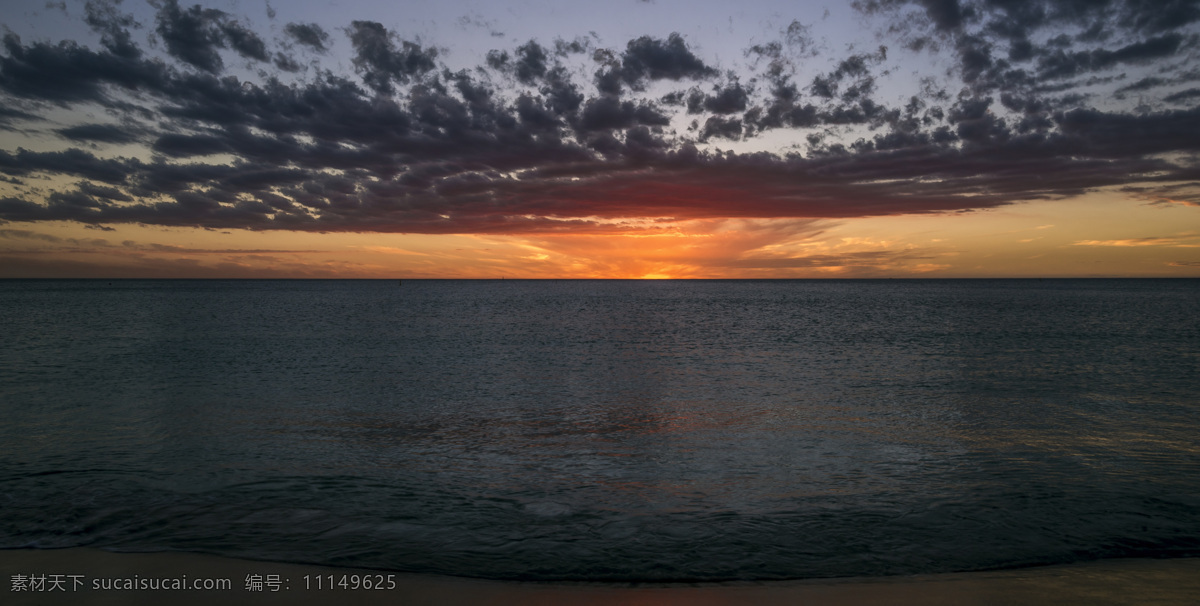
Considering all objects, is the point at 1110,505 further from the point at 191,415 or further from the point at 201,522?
the point at 191,415

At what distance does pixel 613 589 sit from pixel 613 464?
17.0 ft

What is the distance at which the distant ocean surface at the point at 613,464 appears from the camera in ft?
26.4

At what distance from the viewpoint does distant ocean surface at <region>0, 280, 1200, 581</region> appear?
8.05 m

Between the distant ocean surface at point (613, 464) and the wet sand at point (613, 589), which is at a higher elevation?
the wet sand at point (613, 589)

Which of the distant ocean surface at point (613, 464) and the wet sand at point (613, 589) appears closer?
the wet sand at point (613, 589)

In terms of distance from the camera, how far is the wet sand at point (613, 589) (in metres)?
6.46

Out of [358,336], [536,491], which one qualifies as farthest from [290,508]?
[358,336]

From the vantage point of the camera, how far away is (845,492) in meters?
10.1

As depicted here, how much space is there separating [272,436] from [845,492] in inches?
502

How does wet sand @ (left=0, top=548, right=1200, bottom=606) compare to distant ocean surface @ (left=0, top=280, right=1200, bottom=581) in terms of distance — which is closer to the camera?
wet sand @ (left=0, top=548, right=1200, bottom=606)

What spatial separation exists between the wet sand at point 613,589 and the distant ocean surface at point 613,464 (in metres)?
0.34

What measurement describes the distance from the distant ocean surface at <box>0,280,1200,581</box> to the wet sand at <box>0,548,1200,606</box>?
34 centimetres

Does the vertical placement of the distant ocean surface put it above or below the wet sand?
below

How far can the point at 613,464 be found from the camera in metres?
12.1
